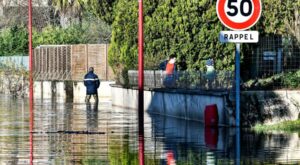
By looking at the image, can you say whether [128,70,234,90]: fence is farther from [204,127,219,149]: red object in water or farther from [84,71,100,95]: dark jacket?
[84,71,100,95]: dark jacket

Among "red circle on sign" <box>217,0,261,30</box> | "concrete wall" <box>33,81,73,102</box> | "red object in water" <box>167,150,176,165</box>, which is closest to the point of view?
"red object in water" <box>167,150,176,165</box>

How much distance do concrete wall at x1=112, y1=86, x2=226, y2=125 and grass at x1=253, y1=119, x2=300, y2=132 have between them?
1.10 meters

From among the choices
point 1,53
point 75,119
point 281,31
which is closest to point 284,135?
point 75,119

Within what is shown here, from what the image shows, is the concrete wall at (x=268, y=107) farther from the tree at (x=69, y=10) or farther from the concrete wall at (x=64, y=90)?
the tree at (x=69, y=10)

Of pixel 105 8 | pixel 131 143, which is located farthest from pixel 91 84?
pixel 131 143

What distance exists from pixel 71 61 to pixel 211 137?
32.4 metres

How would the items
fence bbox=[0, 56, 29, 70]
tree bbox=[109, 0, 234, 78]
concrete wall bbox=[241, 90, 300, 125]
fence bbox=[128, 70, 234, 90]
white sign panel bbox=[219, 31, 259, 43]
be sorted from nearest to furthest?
white sign panel bbox=[219, 31, 259, 43] < concrete wall bbox=[241, 90, 300, 125] < fence bbox=[128, 70, 234, 90] < tree bbox=[109, 0, 234, 78] < fence bbox=[0, 56, 29, 70]

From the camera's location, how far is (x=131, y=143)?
74.7 ft

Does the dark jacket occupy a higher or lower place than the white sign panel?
lower

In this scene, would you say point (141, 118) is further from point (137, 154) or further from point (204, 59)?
point (204, 59)

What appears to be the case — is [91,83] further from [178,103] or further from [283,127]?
[283,127]

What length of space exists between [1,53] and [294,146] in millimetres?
48360

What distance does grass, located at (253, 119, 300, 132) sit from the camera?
26.4 metres

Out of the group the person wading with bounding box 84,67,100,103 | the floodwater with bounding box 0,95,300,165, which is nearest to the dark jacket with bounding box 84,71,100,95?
the person wading with bounding box 84,67,100,103
